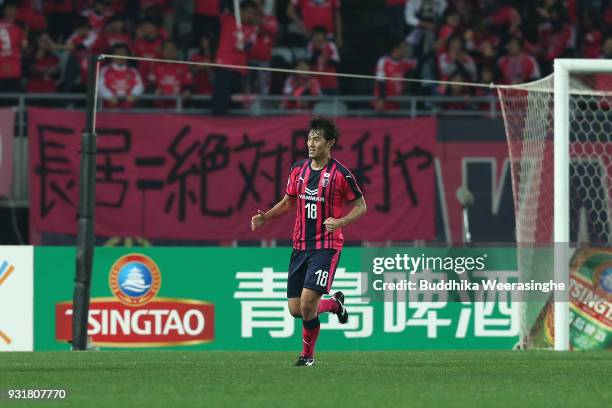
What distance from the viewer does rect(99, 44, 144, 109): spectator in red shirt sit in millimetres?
19562

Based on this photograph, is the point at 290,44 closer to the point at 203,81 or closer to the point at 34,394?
the point at 203,81

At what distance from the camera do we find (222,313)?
52.1ft

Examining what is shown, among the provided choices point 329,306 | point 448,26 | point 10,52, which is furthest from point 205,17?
point 329,306

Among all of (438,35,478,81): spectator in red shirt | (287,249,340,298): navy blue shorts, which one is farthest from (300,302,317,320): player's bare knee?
(438,35,478,81): spectator in red shirt

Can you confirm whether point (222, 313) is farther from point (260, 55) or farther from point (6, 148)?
point (260, 55)

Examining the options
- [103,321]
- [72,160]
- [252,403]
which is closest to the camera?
[252,403]

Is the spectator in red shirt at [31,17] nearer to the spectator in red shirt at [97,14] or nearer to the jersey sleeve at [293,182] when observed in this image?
the spectator in red shirt at [97,14]

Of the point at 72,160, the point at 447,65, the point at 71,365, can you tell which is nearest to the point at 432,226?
the point at 447,65

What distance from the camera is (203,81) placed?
67.5ft

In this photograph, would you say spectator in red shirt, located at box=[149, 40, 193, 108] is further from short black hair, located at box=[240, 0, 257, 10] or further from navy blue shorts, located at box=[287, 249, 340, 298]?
navy blue shorts, located at box=[287, 249, 340, 298]

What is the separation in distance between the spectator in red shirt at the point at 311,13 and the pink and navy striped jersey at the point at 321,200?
32.6 ft

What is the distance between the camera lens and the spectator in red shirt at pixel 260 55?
2048 cm

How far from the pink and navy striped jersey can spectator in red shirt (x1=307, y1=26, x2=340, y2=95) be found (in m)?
9.15

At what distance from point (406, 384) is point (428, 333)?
19.3ft
